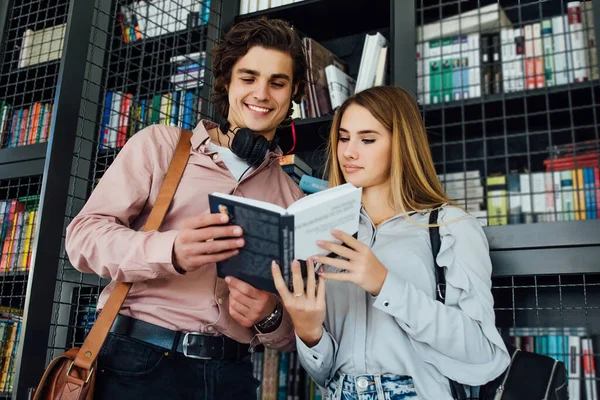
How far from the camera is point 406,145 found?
1.35 m

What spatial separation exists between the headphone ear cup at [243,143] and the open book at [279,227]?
1.14 feet

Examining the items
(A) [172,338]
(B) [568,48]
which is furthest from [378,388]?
(B) [568,48]

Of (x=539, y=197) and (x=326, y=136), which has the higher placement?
(x=326, y=136)

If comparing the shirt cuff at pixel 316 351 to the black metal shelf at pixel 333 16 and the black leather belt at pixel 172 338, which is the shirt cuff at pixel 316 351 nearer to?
the black leather belt at pixel 172 338

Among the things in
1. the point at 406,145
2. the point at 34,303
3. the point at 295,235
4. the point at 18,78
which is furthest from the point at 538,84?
the point at 18,78

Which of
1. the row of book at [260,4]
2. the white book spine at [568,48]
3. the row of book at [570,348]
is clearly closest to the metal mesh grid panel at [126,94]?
the row of book at [260,4]

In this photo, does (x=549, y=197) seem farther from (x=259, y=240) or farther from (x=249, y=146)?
(x=259, y=240)

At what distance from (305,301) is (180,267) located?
9.3 inches

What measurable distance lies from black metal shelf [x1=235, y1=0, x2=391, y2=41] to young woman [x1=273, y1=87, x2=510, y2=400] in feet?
3.24

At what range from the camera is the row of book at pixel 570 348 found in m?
1.79

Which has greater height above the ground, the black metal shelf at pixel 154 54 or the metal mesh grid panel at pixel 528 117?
the black metal shelf at pixel 154 54

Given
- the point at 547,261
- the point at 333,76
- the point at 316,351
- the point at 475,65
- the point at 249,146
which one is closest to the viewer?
the point at 316,351

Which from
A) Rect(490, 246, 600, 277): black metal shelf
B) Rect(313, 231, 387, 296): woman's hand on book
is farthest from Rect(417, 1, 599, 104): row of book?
Rect(313, 231, 387, 296): woman's hand on book

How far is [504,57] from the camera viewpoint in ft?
6.80
